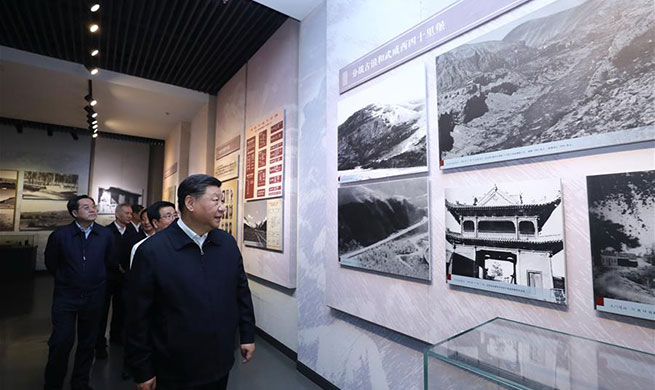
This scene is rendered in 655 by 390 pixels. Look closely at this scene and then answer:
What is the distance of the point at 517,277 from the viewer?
150cm

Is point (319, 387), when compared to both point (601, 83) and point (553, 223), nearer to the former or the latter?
point (553, 223)

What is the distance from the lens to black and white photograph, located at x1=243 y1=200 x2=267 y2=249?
407 cm

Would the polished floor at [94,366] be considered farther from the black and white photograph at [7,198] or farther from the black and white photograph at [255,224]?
the black and white photograph at [7,198]

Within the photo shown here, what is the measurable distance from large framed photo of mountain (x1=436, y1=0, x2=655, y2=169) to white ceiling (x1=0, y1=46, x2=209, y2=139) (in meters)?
6.03

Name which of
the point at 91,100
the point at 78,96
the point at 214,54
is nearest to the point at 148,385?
the point at 214,54

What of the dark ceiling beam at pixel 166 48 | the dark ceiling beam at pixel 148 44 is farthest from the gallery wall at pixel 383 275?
the dark ceiling beam at pixel 148 44

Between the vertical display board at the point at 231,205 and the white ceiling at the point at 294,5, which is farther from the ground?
the white ceiling at the point at 294,5

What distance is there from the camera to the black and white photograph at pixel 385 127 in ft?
6.67

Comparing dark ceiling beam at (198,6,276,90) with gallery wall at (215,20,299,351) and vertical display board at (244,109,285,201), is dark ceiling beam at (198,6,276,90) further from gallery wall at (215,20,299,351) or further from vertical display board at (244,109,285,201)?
vertical display board at (244,109,285,201)

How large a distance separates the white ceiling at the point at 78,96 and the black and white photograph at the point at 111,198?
94.2 inches

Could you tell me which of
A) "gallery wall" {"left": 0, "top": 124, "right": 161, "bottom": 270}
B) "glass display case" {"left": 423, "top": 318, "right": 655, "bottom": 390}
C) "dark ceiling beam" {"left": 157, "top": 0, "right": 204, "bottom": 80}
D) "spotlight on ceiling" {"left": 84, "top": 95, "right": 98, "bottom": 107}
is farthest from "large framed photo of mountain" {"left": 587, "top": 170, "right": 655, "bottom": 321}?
"gallery wall" {"left": 0, "top": 124, "right": 161, "bottom": 270}

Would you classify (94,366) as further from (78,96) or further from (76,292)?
(78,96)

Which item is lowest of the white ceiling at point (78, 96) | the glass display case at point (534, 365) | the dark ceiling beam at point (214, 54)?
the glass display case at point (534, 365)

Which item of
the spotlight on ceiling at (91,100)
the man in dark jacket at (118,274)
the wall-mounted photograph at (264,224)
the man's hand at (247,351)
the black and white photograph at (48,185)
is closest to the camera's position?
the man's hand at (247,351)
